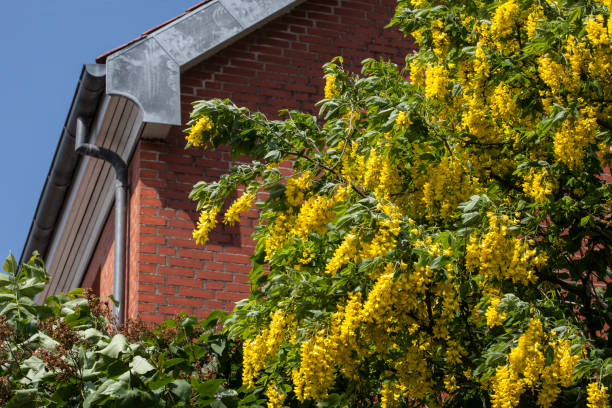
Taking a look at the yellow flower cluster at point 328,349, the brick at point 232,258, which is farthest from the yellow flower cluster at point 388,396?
the brick at point 232,258

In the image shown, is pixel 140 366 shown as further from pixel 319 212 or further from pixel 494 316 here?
pixel 494 316

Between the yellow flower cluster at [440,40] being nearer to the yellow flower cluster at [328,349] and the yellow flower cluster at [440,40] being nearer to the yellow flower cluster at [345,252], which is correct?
the yellow flower cluster at [345,252]

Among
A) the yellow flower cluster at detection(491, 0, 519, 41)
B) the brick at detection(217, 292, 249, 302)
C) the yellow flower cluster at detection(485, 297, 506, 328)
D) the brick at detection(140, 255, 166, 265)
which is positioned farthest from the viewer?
the brick at detection(217, 292, 249, 302)

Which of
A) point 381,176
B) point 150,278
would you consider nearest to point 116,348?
point 381,176

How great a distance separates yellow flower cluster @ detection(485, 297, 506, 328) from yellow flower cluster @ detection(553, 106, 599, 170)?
0.92 meters

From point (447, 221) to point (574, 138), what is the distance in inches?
38.8

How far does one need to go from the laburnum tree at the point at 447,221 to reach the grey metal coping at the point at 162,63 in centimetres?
267

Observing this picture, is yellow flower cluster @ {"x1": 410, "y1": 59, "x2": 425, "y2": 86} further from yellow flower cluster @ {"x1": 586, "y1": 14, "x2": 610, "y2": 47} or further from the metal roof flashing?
the metal roof flashing

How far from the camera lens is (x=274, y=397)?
19.6 feet

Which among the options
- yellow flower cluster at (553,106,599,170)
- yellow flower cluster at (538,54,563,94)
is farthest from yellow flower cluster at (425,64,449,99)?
yellow flower cluster at (553,106,599,170)

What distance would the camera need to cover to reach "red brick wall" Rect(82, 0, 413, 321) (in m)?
8.71

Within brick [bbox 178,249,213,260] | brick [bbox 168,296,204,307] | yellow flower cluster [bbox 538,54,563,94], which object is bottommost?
brick [bbox 168,296,204,307]

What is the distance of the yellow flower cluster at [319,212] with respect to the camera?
228 inches

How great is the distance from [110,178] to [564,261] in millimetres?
5698
